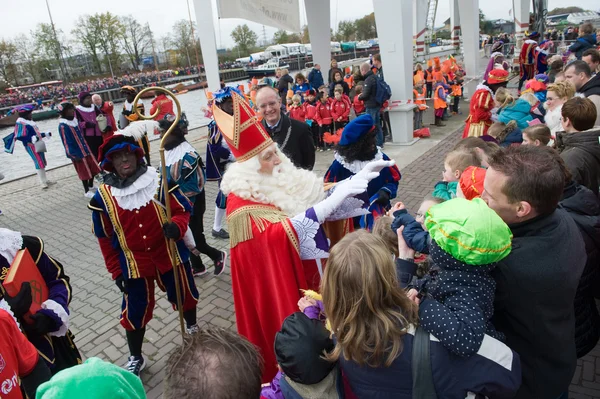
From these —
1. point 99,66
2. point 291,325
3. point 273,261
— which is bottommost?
point 273,261

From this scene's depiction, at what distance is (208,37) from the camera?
27.8ft

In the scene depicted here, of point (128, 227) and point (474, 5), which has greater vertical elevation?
point (474, 5)

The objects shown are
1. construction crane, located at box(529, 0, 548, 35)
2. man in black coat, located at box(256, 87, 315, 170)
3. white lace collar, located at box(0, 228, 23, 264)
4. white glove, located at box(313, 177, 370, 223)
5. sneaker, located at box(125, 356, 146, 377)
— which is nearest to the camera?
white lace collar, located at box(0, 228, 23, 264)

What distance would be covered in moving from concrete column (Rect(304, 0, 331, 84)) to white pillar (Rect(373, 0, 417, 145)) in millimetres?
4614

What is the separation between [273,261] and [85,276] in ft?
12.9

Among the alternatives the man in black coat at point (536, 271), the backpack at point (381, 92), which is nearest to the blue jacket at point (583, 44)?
the backpack at point (381, 92)

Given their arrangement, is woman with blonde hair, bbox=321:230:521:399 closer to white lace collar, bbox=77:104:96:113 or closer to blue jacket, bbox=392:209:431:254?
blue jacket, bbox=392:209:431:254

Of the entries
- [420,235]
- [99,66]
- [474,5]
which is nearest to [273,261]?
[420,235]

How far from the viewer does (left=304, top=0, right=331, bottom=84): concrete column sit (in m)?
12.0

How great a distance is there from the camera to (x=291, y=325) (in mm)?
1400

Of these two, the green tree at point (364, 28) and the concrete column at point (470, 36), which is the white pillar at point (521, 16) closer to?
the concrete column at point (470, 36)

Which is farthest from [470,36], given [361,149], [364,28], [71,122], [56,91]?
[364,28]

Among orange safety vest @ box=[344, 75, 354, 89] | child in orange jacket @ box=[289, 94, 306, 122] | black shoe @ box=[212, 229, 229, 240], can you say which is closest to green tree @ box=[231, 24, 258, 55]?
orange safety vest @ box=[344, 75, 354, 89]

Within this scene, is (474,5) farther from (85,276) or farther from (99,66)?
(99,66)
